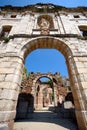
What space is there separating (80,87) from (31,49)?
161 inches

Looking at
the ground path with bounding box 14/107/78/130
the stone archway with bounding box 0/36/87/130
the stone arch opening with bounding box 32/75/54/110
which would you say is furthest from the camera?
the stone arch opening with bounding box 32/75/54/110

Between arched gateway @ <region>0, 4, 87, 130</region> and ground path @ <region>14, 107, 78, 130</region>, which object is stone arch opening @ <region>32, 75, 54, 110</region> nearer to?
ground path @ <region>14, 107, 78, 130</region>

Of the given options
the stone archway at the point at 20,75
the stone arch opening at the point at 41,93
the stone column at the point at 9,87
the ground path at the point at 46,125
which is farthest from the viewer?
the stone arch opening at the point at 41,93

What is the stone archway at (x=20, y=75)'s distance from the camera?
389cm

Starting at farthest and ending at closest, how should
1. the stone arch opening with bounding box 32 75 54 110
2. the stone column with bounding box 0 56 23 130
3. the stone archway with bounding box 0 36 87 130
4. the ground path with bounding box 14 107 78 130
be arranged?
the stone arch opening with bounding box 32 75 54 110, the ground path with bounding box 14 107 78 130, the stone archway with bounding box 0 36 87 130, the stone column with bounding box 0 56 23 130

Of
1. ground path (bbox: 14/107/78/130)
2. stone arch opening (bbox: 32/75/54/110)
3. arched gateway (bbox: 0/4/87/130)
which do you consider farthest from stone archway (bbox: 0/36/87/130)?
stone arch opening (bbox: 32/75/54/110)

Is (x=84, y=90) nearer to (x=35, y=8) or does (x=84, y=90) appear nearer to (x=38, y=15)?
(x=38, y=15)

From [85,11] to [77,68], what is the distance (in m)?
8.70

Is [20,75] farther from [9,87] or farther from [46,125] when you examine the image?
[46,125]

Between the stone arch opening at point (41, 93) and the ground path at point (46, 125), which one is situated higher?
the stone arch opening at point (41, 93)

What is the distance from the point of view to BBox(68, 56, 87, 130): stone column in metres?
3.95

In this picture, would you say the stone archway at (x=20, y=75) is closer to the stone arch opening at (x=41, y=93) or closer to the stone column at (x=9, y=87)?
the stone column at (x=9, y=87)

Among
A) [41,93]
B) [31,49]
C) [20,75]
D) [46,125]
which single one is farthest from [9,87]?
[41,93]

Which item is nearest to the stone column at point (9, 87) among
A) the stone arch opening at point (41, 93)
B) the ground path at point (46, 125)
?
the ground path at point (46, 125)
